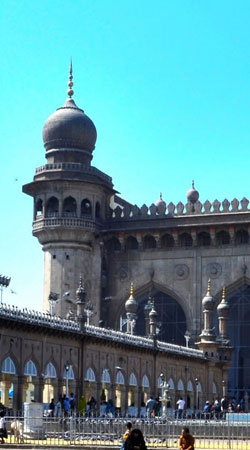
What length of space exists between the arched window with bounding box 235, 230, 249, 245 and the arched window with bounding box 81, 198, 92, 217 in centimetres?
740

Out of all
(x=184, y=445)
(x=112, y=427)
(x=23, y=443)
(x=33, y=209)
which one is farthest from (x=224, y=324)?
(x=184, y=445)

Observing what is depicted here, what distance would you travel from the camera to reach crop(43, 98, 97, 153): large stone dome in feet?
162

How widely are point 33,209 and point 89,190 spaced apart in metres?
3.15

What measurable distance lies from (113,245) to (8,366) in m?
21.9

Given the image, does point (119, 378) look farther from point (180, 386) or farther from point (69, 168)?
point (69, 168)

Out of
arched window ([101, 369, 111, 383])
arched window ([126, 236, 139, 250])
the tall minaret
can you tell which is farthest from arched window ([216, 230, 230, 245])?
A: arched window ([101, 369, 111, 383])

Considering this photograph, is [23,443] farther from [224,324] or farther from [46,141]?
[46,141]

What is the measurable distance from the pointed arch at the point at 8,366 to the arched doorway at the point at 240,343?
1986 cm

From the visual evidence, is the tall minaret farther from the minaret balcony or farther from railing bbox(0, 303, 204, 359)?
railing bbox(0, 303, 204, 359)

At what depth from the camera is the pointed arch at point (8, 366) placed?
98.0ft

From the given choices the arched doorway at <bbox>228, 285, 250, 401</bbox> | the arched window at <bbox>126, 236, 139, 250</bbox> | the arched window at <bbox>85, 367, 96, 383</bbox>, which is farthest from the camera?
the arched window at <bbox>126, 236, 139, 250</bbox>

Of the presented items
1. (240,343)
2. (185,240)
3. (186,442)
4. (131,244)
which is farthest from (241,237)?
(186,442)

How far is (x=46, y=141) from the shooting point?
164 ft

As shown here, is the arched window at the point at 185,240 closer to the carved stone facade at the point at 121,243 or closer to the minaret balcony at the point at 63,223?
the carved stone facade at the point at 121,243
